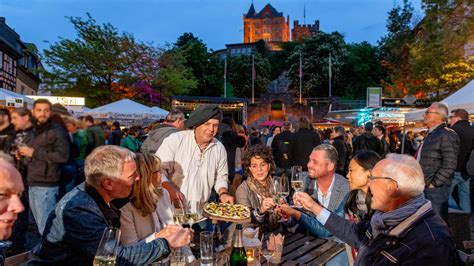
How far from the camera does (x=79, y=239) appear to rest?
2152mm

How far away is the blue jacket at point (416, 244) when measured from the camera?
6.26 feet

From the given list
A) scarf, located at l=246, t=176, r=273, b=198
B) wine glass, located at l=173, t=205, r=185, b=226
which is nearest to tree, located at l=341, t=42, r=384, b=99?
scarf, located at l=246, t=176, r=273, b=198

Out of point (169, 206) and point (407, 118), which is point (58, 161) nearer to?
point (169, 206)

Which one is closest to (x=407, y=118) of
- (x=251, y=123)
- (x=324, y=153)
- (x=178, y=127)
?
(x=178, y=127)

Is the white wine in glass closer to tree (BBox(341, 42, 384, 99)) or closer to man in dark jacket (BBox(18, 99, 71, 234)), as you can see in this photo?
man in dark jacket (BBox(18, 99, 71, 234))

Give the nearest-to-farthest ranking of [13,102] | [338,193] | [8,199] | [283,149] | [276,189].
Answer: [8,199]
[276,189]
[338,193]
[283,149]
[13,102]

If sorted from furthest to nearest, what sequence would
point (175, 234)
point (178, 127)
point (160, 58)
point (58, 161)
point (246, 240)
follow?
point (160, 58), point (178, 127), point (58, 161), point (246, 240), point (175, 234)

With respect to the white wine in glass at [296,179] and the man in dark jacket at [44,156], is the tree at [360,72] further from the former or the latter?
the white wine in glass at [296,179]

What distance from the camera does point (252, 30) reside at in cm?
12162

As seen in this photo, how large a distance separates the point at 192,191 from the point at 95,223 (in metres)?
1.76

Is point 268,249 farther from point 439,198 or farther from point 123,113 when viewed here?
point 123,113

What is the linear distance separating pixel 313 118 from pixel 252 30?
80.0 metres

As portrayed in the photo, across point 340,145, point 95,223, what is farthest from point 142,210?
point 340,145

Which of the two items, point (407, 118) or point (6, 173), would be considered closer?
point (6, 173)
